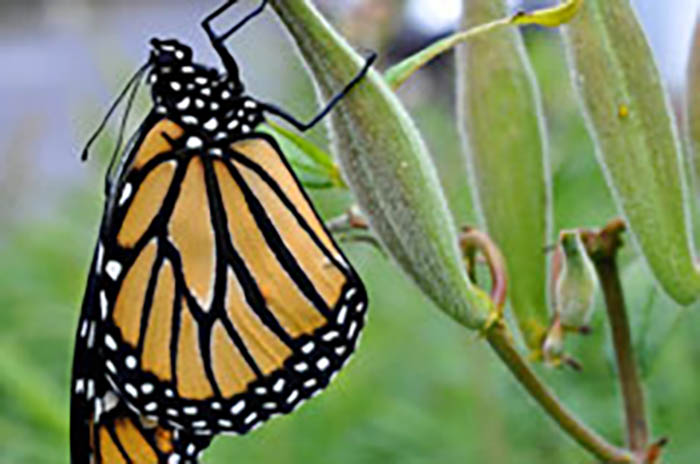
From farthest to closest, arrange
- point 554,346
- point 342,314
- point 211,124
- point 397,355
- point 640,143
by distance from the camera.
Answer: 1. point 397,355
2. point 211,124
3. point 342,314
4. point 554,346
5. point 640,143

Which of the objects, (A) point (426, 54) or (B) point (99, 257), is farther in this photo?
(B) point (99, 257)

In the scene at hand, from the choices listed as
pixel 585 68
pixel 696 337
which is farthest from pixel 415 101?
pixel 585 68

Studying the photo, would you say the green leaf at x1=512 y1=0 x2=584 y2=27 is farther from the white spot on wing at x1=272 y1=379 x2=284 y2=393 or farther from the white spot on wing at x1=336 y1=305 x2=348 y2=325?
the white spot on wing at x1=272 y1=379 x2=284 y2=393

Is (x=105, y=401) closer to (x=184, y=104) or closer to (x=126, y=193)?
(x=126, y=193)

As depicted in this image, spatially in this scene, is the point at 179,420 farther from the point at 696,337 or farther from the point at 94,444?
the point at 696,337

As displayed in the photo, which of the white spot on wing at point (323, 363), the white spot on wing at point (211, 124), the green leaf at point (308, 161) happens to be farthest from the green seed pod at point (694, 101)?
the white spot on wing at point (211, 124)

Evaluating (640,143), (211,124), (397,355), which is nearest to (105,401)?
(211,124)

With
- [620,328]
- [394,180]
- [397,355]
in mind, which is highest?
[394,180]

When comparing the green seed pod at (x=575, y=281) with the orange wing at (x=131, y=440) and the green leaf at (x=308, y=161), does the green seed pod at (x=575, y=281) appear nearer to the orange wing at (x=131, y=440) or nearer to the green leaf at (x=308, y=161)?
the green leaf at (x=308, y=161)
